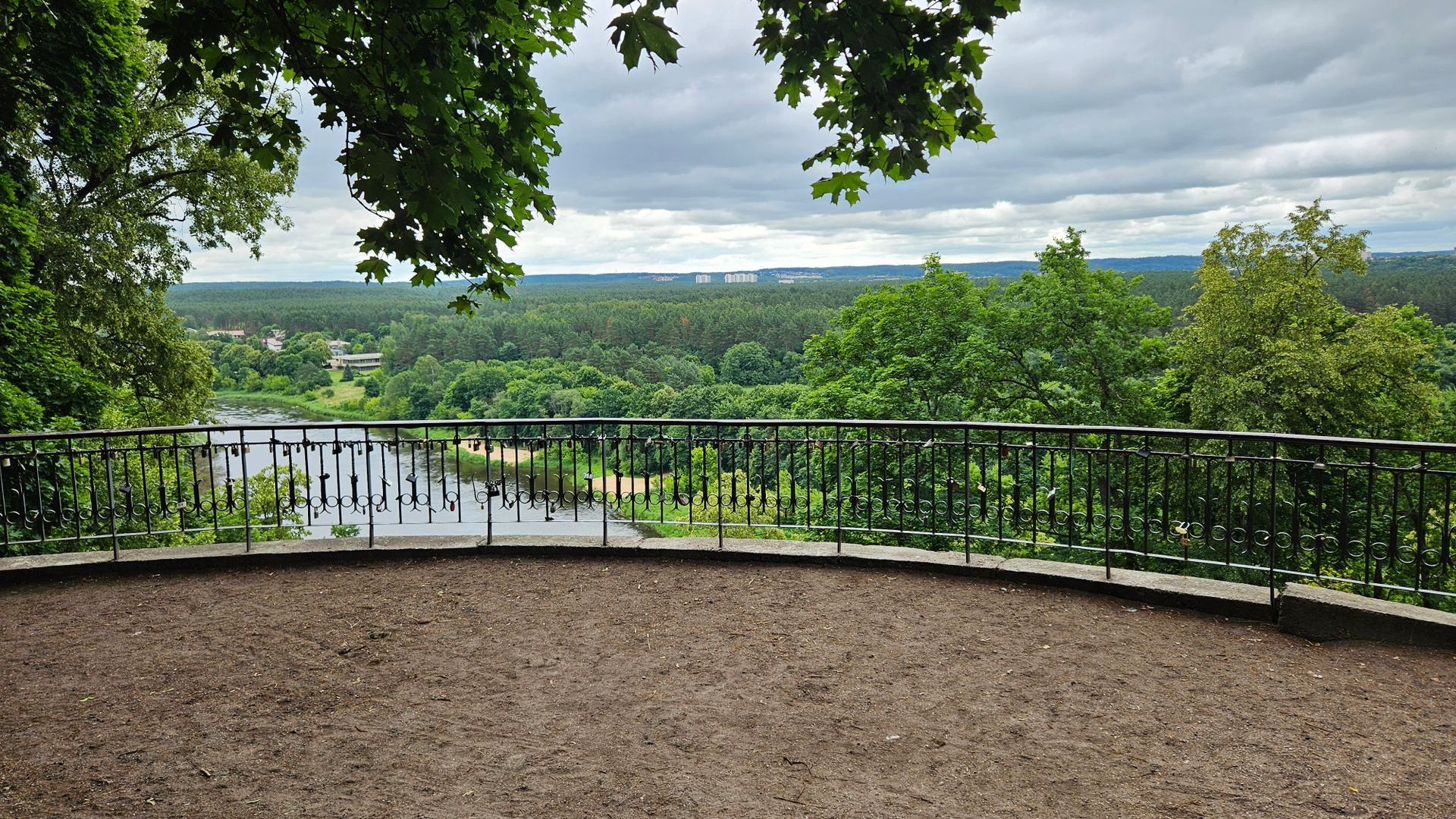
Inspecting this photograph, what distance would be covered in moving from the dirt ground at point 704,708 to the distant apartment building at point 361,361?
39.9m

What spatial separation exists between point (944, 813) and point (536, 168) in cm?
375

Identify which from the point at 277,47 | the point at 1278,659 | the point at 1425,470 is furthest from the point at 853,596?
the point at 277,47

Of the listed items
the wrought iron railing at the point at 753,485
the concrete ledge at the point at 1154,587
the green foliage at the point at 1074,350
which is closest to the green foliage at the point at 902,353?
the green foliage at the point at 1074,350

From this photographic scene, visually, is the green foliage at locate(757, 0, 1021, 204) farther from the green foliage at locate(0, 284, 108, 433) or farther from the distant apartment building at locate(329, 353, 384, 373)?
the distant apartment building at locate(329, 353, 384, 373)

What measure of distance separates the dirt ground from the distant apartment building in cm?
3991

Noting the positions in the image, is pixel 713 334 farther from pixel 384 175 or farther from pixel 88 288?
pixel 384 175

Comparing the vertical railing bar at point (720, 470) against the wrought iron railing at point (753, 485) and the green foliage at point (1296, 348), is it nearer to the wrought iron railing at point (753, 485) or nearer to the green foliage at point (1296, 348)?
the wrought iron railing at point (753, 485)

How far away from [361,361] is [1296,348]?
40.4 meters

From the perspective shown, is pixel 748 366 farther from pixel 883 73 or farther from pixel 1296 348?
pixel 883 73

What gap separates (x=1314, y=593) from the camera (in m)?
5.07

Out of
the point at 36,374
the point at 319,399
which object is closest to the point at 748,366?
the point at 319,399

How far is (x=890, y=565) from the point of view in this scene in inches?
254

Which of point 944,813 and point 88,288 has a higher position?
point 88,288

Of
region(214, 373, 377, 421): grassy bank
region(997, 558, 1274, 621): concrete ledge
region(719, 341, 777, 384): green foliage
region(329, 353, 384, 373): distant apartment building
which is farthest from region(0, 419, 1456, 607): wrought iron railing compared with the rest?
region(329, 353, 384, 373): distant apartment building
